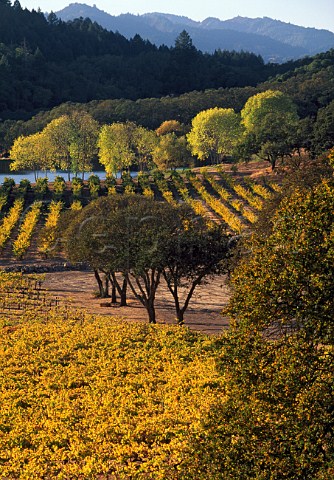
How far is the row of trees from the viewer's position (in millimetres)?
80250

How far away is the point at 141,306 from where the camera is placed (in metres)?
38.8

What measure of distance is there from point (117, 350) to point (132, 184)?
4989cm

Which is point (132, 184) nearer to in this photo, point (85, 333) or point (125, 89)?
point (85, 333)

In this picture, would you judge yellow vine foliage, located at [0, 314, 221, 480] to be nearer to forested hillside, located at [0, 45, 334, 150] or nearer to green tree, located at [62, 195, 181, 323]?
green tree, located at [62, 195, 181, 323]

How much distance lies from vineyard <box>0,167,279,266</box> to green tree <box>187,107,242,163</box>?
43.5 feet

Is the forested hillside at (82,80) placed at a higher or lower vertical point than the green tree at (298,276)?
higher

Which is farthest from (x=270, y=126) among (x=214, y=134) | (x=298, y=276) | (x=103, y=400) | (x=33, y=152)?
(x=298, y=276)

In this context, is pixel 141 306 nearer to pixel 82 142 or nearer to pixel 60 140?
pixel 60 140

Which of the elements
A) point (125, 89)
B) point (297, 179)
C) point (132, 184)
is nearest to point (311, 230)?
point (297, 179)

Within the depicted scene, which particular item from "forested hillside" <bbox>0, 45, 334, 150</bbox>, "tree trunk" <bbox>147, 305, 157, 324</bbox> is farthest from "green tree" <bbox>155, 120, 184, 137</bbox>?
"tree trunk" <bbox>147, 305, 157, 324</bbox>

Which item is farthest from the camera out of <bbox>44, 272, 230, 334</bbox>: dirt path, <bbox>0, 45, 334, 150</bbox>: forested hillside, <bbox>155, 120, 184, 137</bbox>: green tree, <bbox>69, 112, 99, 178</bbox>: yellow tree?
<bbox>0, 45, 334, 150</bbox>: forested hillside

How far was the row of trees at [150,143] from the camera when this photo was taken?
80250 mm

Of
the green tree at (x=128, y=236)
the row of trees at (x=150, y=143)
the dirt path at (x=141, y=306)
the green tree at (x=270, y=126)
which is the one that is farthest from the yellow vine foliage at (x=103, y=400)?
the row of trees at (x=150, y=143)

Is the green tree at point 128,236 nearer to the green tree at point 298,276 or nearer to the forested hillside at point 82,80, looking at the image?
the green tree at point 298,276
